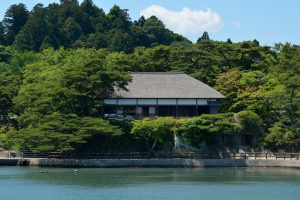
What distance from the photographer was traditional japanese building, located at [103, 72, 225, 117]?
6009 cm

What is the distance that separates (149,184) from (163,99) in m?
18.1

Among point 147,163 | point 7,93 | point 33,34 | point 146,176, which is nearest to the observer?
point 146,176

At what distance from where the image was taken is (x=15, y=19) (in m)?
121

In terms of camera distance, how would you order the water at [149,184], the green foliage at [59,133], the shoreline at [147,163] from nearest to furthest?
the water at [149,184]
the green foliage at [59,133]
the shoreline at [147,163]

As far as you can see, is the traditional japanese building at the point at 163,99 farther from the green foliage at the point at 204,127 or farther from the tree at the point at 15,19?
the tree at the point at 15,19

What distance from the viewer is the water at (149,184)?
1492 inches

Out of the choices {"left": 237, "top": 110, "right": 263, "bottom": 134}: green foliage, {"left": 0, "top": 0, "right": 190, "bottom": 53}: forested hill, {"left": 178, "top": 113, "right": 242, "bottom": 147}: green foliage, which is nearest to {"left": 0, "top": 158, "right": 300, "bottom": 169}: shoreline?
{"left": 178, "top": 113, "right": 242, "bottom": 147}: green foliage

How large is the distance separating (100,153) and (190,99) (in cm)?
917

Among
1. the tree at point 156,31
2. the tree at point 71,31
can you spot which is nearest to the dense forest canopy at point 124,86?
the tree at point 71,31

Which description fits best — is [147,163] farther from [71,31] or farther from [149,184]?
[71,31]

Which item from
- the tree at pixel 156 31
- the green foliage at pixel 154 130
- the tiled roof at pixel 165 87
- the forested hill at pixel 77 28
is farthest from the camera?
the tree at pixel 156 31

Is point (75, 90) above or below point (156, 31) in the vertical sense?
below

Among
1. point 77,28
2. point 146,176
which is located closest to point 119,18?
point 77,28

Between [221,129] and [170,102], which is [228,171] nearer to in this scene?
[221,129]
